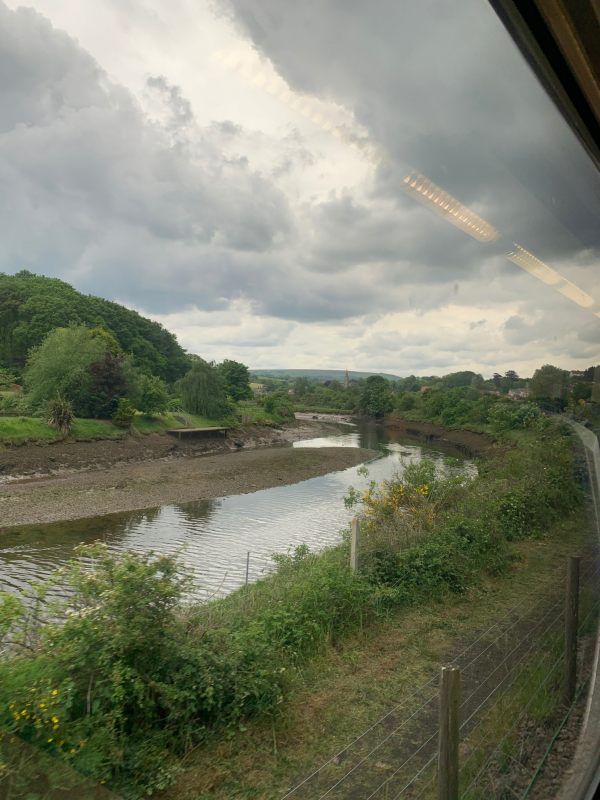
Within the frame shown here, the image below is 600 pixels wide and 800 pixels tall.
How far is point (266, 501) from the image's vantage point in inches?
412

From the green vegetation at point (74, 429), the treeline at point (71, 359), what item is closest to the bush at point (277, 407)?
the treeline at point (71, 359)

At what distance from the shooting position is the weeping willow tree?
68.5 ft

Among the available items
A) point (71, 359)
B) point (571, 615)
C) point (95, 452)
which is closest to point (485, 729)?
point (571, 615)

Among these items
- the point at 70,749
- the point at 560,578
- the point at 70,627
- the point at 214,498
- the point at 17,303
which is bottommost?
the point at 214,498

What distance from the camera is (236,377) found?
3050 cm

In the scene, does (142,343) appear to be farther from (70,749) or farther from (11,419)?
(70,749)

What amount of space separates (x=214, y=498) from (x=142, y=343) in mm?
9750

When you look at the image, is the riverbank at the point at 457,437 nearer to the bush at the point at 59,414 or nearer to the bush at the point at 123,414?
the bush at the point at 59,414

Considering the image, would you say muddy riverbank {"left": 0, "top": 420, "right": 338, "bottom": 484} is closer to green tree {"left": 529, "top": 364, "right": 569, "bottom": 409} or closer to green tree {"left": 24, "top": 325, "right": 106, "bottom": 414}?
green tree {"left": 24, "top": 325, "right": 106, "bottom": 414}

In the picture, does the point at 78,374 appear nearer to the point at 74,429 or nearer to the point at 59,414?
the point at 74,429

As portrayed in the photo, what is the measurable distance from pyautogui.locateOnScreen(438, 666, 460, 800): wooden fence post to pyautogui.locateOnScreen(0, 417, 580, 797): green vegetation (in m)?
0.88

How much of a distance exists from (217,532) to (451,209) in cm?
687

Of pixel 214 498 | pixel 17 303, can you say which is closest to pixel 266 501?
pixel 214 498

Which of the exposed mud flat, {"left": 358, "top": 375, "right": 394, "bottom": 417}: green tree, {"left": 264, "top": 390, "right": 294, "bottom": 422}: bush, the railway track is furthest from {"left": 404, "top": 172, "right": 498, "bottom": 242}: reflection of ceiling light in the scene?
{"left": 264, "top": 390, "right": 294, "bottom": 422}: bush
